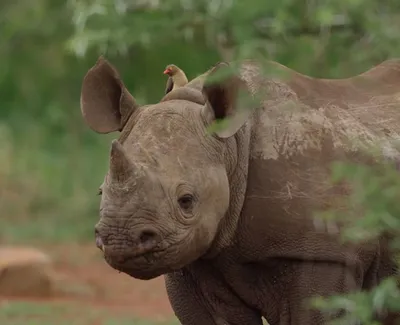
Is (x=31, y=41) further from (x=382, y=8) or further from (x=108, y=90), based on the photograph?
(x=108, y=90)

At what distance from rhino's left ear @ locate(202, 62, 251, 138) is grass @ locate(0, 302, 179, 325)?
16.6 ft

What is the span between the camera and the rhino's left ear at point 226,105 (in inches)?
221

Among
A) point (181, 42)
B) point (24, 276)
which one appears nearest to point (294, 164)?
point (181, 42)

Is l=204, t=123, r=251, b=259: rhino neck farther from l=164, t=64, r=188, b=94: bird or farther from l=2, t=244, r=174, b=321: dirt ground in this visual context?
l=2, t=244, r=174, b=321: dirt ground

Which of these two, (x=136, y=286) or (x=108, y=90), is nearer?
(x=108, y=90)

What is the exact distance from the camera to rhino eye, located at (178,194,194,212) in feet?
17.9

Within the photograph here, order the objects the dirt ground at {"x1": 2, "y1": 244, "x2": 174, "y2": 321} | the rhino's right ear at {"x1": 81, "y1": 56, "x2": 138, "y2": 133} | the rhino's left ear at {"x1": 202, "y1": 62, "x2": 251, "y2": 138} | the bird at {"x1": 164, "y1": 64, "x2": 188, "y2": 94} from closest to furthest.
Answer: the rhino's left ear at {"x1": 202, "y1": 62, "x2": 251, "y2": 138}
the rhino's right ear at {"x1": 81, "y1": 56, "x2": 138, "y2": 133}
the bird at {"x1": 164, "y1": 64, "x2": 188, "y2": 94}
the dirt ground at {"x1": 2, "y1": 244, "x2": 174, "y2": 321}

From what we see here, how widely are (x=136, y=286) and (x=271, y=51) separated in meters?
10.3

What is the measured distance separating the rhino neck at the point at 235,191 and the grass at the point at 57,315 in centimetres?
484

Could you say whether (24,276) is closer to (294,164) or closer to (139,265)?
(294,164)

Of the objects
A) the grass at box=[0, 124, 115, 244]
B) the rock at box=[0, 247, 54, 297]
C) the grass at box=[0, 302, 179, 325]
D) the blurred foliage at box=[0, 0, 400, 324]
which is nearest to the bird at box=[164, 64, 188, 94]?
the blurred foliage at box=[0, 0, 400, 324]

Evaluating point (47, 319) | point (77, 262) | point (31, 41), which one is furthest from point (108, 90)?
point (77, 262)

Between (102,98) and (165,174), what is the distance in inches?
32.7

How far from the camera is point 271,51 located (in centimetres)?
375
